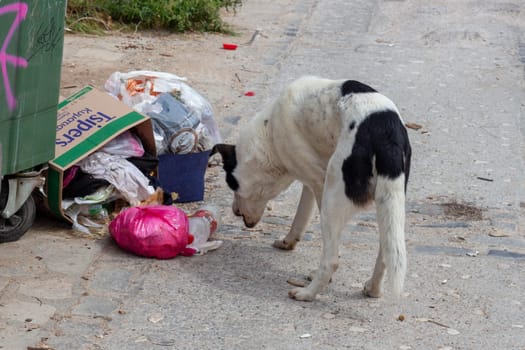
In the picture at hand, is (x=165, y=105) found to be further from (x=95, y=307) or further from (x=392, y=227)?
(x=392, y=227)

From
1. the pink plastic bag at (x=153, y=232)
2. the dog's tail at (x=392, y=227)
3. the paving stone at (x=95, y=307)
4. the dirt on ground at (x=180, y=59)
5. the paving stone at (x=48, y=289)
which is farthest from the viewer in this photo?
the dirt on ground at (x=180, y=59)

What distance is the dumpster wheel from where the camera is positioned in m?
5.48

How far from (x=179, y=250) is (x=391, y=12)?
25.3 feet

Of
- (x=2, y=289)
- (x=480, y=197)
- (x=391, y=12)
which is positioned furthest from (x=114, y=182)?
(x=391, y=12)

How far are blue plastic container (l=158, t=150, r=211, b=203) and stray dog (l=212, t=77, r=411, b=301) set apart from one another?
21.8 inches

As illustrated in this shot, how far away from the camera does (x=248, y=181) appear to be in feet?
18.6

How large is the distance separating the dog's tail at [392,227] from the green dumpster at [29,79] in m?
2.01

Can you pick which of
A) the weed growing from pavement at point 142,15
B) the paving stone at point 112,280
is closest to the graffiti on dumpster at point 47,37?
the paving stone at point 112,280

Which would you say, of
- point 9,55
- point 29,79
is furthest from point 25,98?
point 9,55

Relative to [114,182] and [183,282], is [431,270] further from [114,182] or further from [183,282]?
[114,182]

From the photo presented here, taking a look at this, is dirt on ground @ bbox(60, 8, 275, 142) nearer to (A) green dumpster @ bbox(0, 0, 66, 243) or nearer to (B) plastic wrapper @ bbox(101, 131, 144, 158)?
(B) plastic wrapper @ bbox(101, 131, 144, 158)

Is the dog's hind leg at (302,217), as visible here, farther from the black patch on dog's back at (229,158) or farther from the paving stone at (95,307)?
the paving stone at (95,307)

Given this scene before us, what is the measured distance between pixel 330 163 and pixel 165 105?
5.96 feet

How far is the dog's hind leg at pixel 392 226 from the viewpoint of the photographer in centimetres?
463
